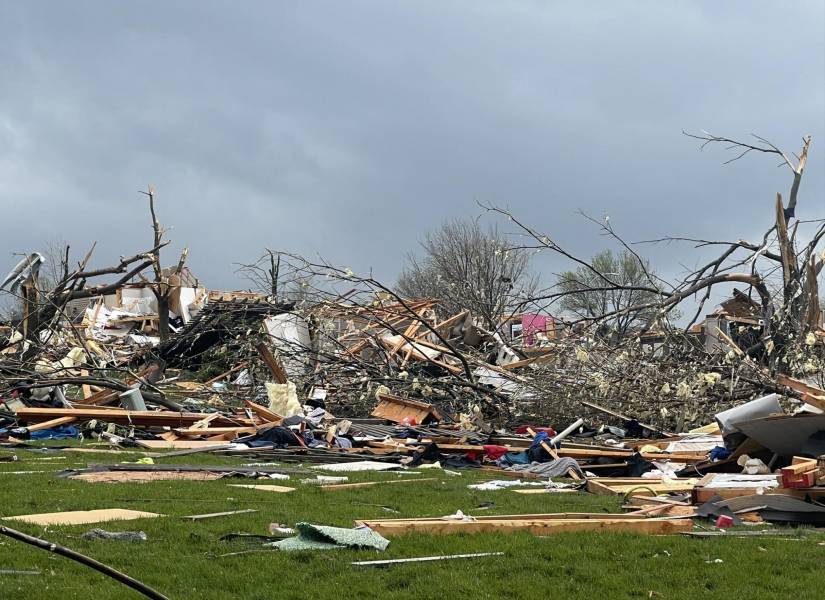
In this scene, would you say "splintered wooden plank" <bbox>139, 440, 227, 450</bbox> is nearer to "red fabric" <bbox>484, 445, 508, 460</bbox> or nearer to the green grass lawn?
"red fabric" <bbox>484, 445, 508, 460</bbox>

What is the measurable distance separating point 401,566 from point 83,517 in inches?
104

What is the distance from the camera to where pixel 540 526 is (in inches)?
251

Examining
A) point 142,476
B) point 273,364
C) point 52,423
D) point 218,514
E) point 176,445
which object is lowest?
point 218,514

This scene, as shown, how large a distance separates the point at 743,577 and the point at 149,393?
1344 centimetres

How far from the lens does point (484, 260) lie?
127ft

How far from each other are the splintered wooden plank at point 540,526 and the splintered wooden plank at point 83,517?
6.00ft

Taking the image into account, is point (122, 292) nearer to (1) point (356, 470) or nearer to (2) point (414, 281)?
(2) point (414, 281)

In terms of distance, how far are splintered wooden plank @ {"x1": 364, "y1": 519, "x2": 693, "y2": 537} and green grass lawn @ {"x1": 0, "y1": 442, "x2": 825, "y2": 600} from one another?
0.12 meters

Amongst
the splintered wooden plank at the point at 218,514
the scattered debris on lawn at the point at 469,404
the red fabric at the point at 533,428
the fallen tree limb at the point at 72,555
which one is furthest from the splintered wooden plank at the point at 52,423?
the fallen tree limb at the point at 72,555

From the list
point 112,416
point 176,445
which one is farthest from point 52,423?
point 176,445

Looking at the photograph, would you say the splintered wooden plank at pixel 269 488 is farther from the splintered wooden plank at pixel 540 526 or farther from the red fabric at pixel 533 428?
the red fabric at pixel 533 428

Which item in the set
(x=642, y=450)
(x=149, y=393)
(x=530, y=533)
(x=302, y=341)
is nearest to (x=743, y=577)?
(x=530, y=533)

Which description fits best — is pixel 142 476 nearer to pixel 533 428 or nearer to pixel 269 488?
pixel 269 488

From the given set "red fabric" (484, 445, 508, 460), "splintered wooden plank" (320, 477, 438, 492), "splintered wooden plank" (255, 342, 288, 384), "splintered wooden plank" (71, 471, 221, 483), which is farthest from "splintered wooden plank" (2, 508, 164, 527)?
"splintered wooden plank" (255, 342, 288, 384)
